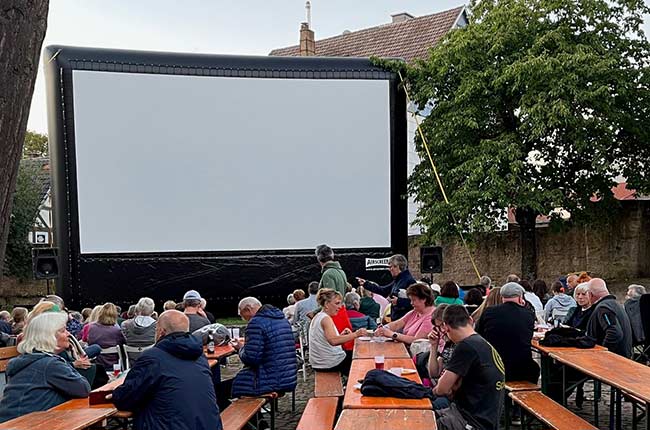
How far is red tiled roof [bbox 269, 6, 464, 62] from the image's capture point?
23.0 metres

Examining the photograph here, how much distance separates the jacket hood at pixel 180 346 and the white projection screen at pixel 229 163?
783 centimetres

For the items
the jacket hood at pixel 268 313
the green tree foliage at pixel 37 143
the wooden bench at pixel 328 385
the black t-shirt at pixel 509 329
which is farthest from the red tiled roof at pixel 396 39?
the jacket hood at pixel 268 313

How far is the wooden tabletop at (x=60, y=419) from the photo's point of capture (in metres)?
3.55

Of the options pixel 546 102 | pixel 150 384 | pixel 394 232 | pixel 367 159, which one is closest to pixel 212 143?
pixel 367 159

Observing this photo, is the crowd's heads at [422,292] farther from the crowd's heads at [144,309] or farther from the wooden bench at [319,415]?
the crowd's heads at [144,309]

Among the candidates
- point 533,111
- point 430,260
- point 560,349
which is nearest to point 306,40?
point 533,111

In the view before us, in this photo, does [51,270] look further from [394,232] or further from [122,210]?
[394,232]

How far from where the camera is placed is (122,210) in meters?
11.1

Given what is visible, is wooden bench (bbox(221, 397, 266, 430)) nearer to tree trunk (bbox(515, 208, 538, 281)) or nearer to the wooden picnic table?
the wooden picnic table

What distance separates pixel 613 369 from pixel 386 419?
1910mm

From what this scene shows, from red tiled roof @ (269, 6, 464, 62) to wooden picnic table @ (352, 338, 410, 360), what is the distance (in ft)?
56.9

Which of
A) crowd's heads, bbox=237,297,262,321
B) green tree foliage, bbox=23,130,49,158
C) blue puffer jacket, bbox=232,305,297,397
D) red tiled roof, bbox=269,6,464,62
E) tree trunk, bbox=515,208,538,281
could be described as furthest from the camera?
green tree foliage, bbox=23,130,49,158

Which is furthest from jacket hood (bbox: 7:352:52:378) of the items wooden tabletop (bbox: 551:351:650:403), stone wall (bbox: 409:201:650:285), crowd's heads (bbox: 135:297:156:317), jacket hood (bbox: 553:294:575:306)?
stone wall (bbox: 409:201:650:285)

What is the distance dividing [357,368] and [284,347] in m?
0.71
